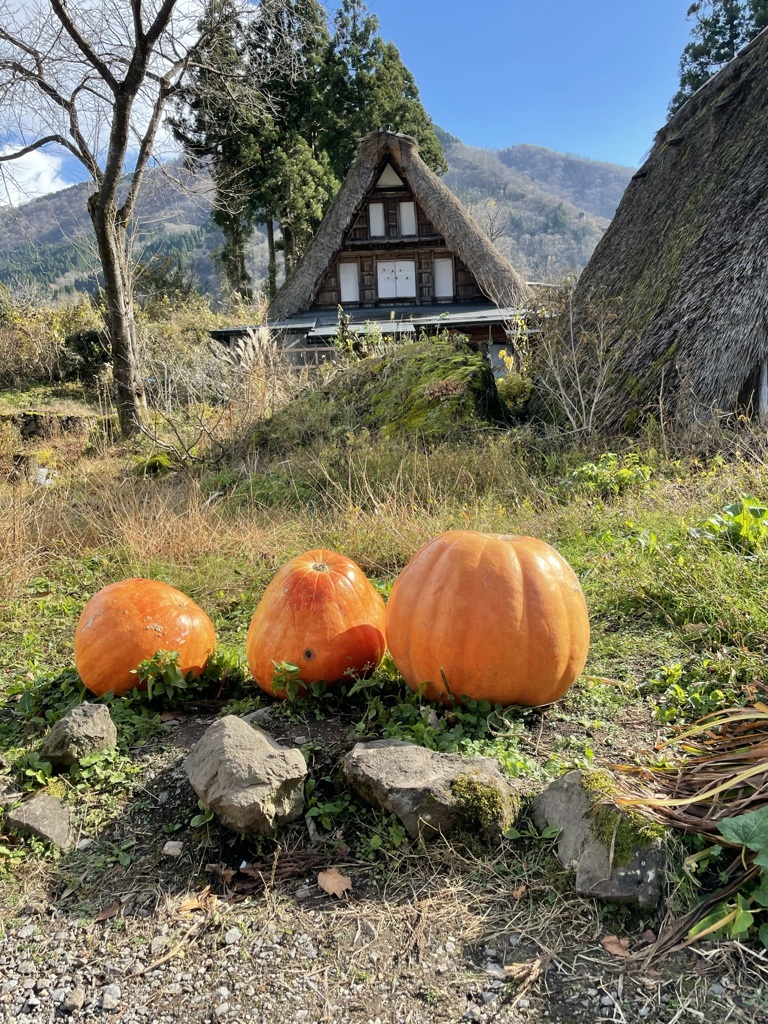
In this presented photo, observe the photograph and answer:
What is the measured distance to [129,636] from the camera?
296 cm

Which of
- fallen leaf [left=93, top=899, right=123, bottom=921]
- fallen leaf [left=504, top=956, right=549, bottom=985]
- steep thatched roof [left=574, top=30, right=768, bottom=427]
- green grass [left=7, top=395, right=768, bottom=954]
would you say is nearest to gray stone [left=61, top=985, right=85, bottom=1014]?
fallen leaf [left=93, top=899, right=123, bottom=921]

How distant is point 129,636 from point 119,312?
34.3 ft

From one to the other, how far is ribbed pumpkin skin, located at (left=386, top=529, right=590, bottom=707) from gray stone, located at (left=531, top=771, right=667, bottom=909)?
594mm

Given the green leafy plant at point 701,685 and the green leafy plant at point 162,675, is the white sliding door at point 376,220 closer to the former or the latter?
the green leafy plant at point 162,675

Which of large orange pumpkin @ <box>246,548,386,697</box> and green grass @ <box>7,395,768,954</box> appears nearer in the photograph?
green grass @ <box>7,395,768,954</box>

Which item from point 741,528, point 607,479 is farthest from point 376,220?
point 741,528

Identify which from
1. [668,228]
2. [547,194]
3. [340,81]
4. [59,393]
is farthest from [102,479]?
[547,194]

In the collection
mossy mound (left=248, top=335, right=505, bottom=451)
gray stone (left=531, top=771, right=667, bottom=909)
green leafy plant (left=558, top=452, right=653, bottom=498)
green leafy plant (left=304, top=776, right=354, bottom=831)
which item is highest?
mossy mound (left=248, top=335, right=505, bottom=451)

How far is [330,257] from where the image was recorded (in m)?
23.1

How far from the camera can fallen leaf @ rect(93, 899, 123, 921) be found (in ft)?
6.03

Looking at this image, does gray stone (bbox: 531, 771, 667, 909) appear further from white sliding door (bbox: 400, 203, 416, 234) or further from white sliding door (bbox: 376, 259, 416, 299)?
white sliding door (bbox: 400, 203, 416, 234)

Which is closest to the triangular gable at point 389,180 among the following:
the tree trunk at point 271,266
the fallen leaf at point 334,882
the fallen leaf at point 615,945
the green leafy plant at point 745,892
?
the tree trunk at point 271,266

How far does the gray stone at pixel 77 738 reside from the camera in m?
2.39

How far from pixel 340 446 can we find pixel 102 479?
2797mm
